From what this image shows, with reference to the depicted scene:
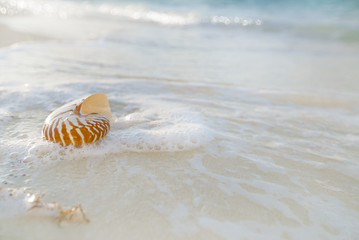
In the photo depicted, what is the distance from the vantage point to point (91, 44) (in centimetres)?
621

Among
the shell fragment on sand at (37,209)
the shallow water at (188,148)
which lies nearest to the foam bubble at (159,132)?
the shallow water at (188,148)

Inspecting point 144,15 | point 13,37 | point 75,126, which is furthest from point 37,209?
point 144,15

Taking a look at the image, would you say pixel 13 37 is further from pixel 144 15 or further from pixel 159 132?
pixel 144 15

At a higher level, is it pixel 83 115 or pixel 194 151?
pixel 83 115

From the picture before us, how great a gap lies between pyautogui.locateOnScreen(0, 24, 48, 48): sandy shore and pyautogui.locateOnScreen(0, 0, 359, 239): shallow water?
1.73 feet

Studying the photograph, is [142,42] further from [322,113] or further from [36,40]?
[322,113]

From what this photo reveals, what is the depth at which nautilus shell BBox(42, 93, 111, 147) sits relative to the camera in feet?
6.77

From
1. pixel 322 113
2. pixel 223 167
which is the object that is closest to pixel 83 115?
pixel 223 167

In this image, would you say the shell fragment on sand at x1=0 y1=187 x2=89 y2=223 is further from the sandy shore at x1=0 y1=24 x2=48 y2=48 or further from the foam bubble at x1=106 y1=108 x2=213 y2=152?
the sandy shore at x1=0 y1=24 x2=48 y2=48

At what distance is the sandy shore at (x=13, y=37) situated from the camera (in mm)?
5714

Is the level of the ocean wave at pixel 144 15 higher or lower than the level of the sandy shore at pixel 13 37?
higher

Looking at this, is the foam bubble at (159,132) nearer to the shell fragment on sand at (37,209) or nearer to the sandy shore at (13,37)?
the shell fragment on sand at (37,209)

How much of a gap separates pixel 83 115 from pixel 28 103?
1066 millimetres

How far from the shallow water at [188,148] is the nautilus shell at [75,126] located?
7 centimetres
